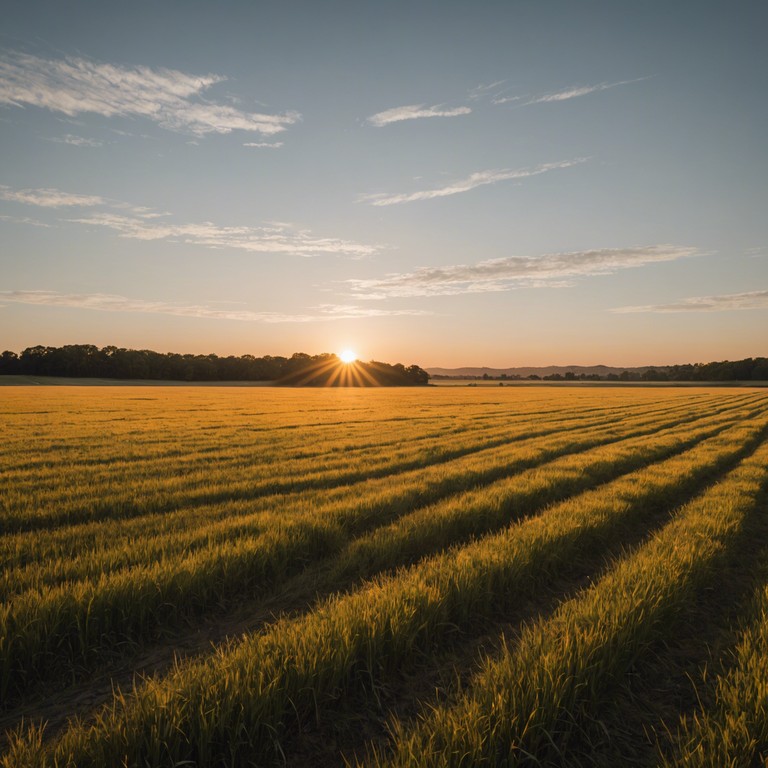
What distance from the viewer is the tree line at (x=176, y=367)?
116750 mm

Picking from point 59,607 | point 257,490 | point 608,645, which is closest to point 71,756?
point 59,607

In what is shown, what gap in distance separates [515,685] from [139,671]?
3377 millimetres

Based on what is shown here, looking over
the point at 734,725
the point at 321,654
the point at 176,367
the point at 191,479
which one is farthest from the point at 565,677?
the point at 176,367

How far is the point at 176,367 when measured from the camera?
409 ft

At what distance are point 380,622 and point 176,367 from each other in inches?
5241

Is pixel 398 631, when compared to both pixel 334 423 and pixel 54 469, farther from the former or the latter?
pixel 334 423

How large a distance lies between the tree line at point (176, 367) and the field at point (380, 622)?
120782 mm

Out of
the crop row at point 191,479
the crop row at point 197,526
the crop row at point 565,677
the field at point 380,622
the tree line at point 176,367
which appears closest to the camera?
the crop row at point 565,677

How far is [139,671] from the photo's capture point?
4.23 meters

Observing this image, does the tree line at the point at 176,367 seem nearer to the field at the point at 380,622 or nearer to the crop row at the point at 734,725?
the field at the point at 380,622

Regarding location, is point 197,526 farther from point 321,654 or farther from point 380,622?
point 321,654

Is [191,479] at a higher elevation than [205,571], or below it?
below

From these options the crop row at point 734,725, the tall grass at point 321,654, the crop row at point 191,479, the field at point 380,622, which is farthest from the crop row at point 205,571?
the crop row at point 734,725

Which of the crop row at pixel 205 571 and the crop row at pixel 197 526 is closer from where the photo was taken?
the crop row at pixel 205 571
